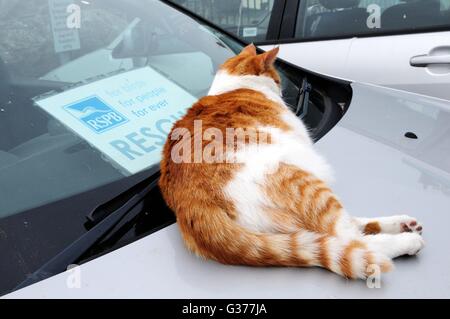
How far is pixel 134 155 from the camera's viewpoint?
4.61 feet

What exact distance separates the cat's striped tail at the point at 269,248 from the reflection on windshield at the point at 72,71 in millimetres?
338

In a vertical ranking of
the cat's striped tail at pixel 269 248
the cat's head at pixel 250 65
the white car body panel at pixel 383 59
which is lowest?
the white car body panel at pixel 383 59

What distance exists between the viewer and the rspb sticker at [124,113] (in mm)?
1395

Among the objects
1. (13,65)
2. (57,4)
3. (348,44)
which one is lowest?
(348,44)

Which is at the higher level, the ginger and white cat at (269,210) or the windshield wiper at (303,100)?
the ginger and white cat at (269,210)

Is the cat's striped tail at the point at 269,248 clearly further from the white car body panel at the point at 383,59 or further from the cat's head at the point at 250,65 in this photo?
the white car body panel at the point at 383,59

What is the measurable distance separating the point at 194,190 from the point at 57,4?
1.07 meters

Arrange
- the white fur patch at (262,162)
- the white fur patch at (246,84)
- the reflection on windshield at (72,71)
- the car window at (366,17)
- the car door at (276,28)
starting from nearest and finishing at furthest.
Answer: the white fur patch at (262,162)
the reflection on windshield at (72,71)
the white fur patch at (246,84)
the car window at (366,17)
the car door at (276,28)

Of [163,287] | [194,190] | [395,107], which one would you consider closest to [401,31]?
[395,107]

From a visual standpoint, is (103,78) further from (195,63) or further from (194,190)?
(194,190)

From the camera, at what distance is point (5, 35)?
5.24 ft

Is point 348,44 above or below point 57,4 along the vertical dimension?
below

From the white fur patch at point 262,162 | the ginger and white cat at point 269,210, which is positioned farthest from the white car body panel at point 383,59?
the ginger and white cat at point 269,210

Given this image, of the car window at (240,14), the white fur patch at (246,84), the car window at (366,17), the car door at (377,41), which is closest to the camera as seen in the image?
the white fur patch at (246,84)
